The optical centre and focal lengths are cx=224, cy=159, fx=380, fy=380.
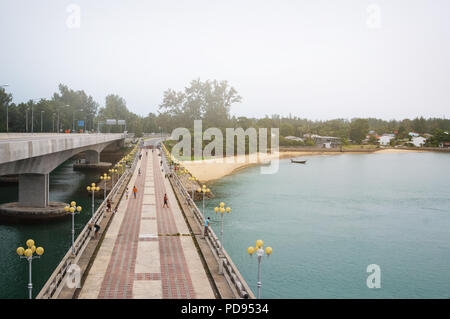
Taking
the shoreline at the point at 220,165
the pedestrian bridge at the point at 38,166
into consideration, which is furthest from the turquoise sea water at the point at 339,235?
the pedestrian bridge at the point at 38,166

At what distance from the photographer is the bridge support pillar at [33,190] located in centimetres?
3681

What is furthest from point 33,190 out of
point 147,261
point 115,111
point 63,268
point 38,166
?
point 115,111

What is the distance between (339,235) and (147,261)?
→ 2155 cm

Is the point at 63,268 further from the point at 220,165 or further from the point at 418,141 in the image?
the point at 418,141

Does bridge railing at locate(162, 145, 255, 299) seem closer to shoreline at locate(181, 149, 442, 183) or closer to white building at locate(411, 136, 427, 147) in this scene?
shoreline at locate(181, 149, 442, 183)

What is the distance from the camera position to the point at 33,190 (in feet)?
122

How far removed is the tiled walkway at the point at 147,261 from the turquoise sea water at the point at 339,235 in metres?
5.40

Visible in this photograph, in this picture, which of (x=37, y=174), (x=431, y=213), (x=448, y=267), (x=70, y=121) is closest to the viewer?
(x=448, y=267)

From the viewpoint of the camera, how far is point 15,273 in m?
25.2

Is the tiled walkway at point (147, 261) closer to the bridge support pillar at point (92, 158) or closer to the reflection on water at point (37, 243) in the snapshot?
the reflection on water at point (37, 243)

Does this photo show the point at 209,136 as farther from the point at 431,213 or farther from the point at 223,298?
the point at 223,298
